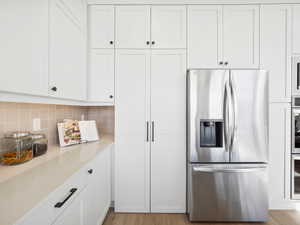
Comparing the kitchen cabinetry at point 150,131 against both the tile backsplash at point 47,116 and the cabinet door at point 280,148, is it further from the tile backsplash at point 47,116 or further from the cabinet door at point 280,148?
the cabinet door at point 280,148

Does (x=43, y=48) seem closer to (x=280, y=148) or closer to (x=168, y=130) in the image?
(x=168, y=130)

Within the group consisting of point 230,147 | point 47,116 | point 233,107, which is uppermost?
point 233,107

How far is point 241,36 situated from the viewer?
2348 mm

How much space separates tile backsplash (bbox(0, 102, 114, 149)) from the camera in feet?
4.93

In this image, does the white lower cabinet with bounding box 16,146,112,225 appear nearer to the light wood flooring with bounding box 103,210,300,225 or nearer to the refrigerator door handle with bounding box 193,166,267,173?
the light wood flooring with bounding box 103,210,300,225

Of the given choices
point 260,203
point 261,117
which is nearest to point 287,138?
point 261,117

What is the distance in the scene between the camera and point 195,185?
7.18ft

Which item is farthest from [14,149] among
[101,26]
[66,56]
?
[101,26]

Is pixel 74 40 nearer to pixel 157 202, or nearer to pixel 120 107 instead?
pixel 120 107

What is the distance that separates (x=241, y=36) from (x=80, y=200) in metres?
2.41

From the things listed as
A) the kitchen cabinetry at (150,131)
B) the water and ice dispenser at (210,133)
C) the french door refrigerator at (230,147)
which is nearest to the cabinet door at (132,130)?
the kitchen cabinetry at (150,131)

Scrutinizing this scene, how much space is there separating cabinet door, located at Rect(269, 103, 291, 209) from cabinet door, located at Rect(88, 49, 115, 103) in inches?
77.9

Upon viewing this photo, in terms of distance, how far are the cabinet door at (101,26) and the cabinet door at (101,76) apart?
0.32 ft

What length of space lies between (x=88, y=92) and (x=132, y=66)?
0.63 meters
